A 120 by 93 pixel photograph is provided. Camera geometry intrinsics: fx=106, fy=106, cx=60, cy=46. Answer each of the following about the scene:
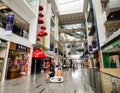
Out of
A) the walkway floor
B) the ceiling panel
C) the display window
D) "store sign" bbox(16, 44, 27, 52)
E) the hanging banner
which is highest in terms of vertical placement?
the ceiling panel

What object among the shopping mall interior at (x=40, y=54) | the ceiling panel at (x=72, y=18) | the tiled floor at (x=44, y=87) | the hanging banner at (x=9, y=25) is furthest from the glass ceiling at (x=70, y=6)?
the tiled floor at (x=44, y=87)

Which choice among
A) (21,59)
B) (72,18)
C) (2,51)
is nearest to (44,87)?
(2,51)

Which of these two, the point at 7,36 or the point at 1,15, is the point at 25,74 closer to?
the point at 7,36

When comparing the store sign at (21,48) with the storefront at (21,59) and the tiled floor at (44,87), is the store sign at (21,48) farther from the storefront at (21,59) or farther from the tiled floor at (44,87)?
the tiled floor at (44,87)

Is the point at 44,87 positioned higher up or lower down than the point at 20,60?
lower down

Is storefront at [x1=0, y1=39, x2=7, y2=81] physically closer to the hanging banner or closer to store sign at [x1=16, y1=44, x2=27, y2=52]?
the hanging banner

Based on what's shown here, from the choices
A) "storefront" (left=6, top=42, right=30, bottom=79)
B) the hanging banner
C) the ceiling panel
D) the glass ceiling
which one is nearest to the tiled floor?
the hanging banner

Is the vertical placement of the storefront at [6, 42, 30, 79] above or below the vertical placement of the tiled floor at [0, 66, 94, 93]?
above

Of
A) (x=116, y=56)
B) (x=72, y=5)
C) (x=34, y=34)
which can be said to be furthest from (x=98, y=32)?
(x=72, y=5)

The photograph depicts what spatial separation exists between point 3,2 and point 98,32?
8.45 metres

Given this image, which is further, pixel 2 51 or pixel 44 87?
pixel 2 51

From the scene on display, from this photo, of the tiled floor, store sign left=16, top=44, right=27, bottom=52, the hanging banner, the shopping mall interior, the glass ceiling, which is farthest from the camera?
the glass ceiling

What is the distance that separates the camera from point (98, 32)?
10438 mm

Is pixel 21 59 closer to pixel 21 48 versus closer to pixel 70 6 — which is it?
pixel 21 48
